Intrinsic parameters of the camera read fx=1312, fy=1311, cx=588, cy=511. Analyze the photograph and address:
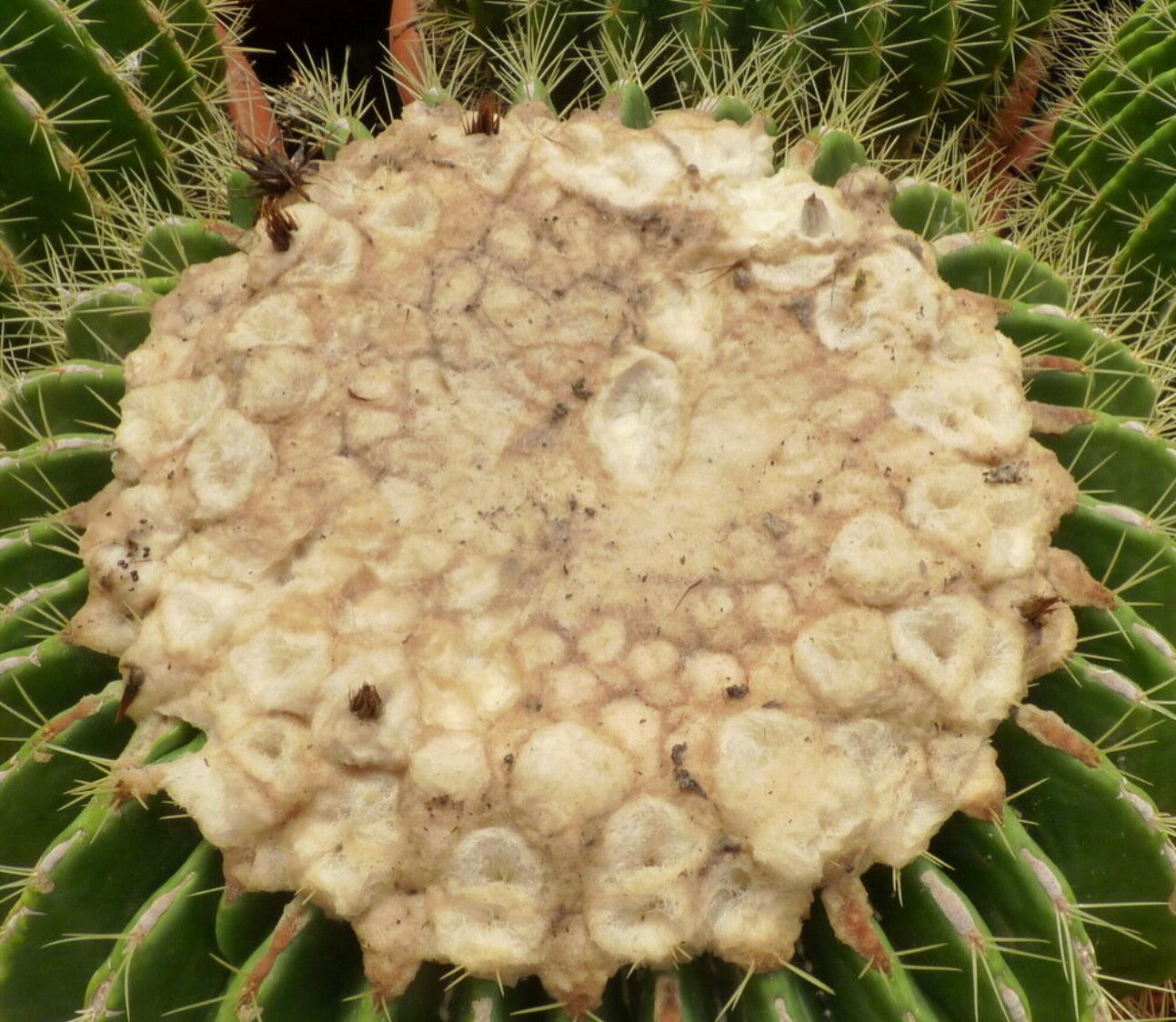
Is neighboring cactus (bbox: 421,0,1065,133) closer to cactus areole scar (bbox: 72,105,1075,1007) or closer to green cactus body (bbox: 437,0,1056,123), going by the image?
green cactus body (bbox: 437,0,1056,123)

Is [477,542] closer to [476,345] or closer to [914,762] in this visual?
[476,345]

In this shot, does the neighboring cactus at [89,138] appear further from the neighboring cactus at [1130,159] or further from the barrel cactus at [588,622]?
the neighboring cactus at [1130,159]

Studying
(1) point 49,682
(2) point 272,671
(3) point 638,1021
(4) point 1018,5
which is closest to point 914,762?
(3) point 638,1021

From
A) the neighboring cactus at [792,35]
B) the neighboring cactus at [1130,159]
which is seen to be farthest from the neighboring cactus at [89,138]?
the neighboring cactus at [1130,159]

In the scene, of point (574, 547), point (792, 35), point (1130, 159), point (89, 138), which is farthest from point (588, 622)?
point (1130, 159)

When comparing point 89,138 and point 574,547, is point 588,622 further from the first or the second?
point 89,138

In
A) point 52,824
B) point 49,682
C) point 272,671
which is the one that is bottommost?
point 52,824

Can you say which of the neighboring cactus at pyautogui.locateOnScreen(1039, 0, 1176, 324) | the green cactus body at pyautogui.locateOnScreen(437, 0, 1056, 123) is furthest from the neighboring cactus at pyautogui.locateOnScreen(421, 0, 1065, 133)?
the neighboring cactus at pyautogui.locateOnScreen(1039, 0, 1176, 324)
